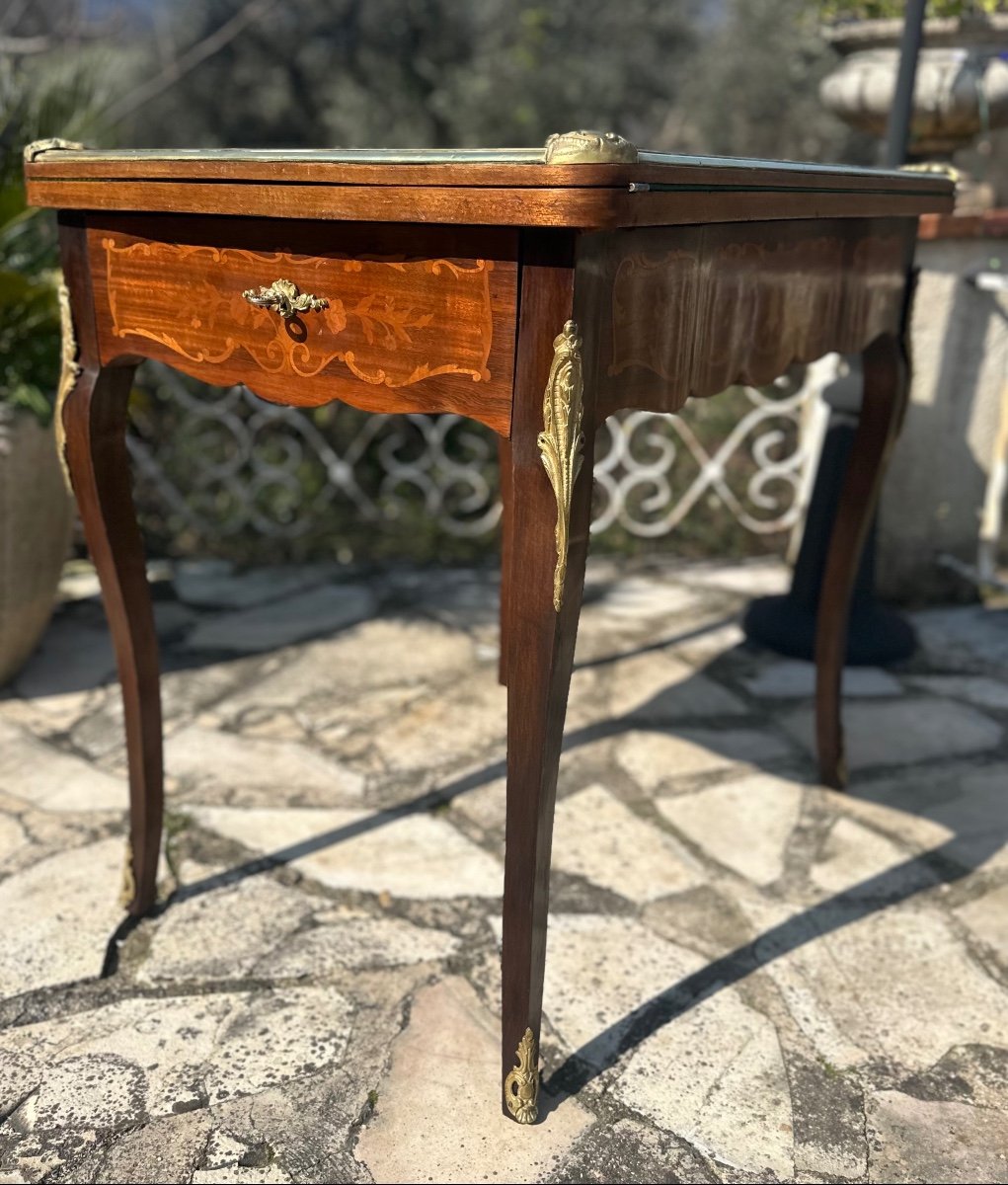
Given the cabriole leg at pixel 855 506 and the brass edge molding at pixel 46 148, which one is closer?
the brass edge molding at pixel 46 148

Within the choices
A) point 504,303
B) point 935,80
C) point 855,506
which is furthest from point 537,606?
point 935,80

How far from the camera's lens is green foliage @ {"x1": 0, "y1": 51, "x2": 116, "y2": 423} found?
2.63m

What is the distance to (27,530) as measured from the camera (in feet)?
8.92

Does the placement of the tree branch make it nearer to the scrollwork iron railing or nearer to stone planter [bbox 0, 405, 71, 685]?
the scrollwork iron railing

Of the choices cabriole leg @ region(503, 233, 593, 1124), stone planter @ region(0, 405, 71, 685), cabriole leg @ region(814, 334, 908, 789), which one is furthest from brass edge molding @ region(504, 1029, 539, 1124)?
stone planter @ region(0, 405, 71, 685)

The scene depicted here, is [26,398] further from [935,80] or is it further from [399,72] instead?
[399,72]

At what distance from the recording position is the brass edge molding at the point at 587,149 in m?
1.09

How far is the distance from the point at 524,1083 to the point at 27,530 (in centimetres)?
188

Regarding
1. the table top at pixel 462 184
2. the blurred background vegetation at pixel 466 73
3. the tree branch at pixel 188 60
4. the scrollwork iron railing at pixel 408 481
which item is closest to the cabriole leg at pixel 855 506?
the table top at pixel 462 184

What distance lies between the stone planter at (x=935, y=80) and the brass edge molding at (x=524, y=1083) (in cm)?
269

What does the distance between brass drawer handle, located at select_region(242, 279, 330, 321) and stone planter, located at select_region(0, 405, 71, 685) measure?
1459 mm

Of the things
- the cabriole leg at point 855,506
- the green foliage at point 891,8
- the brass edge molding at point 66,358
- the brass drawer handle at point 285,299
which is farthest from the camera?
the green foliage at point 891,8

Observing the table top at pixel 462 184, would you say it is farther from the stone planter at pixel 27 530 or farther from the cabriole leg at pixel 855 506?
Answer: the stone planter at pixel 27 530

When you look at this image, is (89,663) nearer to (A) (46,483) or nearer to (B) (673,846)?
(A) (46,483)
